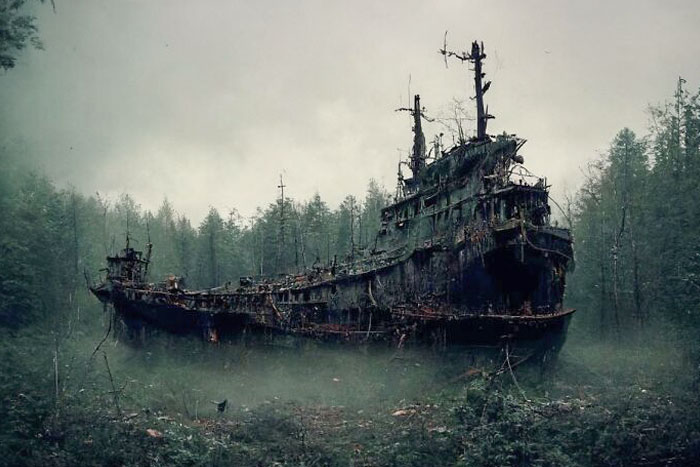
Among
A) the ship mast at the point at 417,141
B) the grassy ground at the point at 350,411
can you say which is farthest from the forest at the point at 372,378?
the ship mast at the point at 417,141

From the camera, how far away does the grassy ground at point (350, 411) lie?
1110cm

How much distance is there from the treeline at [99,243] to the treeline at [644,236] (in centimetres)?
1797

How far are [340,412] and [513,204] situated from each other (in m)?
11.6

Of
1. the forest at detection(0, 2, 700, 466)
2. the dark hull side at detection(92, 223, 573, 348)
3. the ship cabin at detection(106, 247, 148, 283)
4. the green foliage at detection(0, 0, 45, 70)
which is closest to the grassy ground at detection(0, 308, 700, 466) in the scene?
the forest at detection(0, 2, 700, 466)

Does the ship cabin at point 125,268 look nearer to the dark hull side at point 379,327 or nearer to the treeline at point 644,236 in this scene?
the dark hull side at point 379,327

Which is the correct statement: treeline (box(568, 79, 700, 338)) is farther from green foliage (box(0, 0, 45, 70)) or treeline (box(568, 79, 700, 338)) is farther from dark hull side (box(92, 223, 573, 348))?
green foliage (box(0, 0, 45, 70))

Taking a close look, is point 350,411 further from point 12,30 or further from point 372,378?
point 12,30

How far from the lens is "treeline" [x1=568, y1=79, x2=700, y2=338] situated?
86.7ft

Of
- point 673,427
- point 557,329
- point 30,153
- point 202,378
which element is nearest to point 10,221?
point 30,153

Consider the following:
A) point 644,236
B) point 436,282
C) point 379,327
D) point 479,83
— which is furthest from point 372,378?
point 644,236

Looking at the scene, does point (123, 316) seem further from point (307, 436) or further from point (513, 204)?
point (513, 204)

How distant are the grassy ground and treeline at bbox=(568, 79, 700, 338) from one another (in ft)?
17.9

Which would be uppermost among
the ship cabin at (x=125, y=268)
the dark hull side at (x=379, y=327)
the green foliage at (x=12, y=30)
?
the green foliage at (x=12, y=30)

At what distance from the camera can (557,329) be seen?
2075 centimetres
